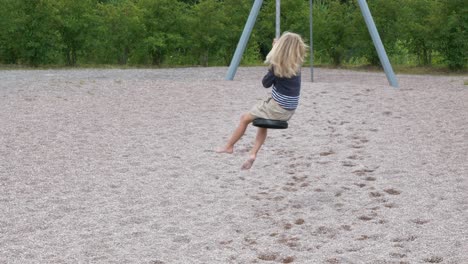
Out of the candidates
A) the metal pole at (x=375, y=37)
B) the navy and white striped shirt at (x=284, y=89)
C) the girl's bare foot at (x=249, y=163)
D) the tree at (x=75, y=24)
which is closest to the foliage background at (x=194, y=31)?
the tree at (x=75, y=24)

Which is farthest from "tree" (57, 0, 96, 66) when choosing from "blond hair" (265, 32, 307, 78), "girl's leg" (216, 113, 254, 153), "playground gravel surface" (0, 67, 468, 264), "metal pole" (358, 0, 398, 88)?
"blond hair" (265, 32, 307, 78)

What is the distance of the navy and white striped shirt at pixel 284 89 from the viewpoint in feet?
16.9

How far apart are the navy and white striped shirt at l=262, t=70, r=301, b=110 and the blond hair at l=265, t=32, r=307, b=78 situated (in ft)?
0.38

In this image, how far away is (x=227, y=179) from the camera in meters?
7.22

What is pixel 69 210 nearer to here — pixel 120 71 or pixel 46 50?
pixel 120 71

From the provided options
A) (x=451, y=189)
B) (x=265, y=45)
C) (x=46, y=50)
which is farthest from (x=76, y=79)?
(x=451, y=189)

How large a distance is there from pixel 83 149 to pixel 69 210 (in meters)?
2.22

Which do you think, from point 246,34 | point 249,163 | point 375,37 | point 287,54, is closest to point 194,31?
point 246,34

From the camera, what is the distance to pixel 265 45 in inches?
817

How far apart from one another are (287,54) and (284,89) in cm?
34

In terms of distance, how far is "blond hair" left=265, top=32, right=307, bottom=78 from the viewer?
493 centimetres

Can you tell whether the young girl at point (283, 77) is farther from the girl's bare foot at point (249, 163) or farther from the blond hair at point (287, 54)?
the girl's bare foot at point (249, 163)

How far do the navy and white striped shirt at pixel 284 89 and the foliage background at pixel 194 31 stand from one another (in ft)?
39.5

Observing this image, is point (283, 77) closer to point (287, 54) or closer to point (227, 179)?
point (287, 54)
